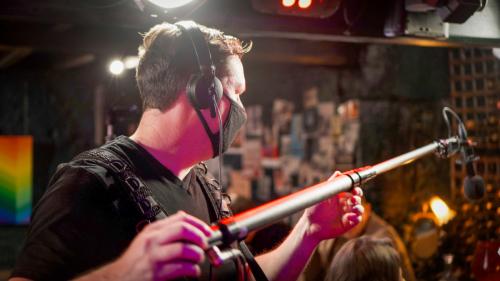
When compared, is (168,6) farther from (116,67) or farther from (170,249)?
(170,249)

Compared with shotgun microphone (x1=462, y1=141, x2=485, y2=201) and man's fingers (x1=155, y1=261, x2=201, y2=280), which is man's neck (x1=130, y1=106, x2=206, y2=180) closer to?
man's fingers (x1=155, y1=261, x2=201, y2=280)

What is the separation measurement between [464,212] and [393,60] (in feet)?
5.83

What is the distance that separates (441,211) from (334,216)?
333 cm

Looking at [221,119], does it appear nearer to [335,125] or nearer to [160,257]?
[160,257]

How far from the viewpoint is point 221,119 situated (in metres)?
1.75

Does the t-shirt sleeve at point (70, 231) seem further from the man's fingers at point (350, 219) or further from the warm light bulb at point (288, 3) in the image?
the warm light bulb at point (288, 3)

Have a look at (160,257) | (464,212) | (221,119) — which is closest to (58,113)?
(464,212)

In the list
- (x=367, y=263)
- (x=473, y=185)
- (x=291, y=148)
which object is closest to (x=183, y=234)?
(x=367, y=263)

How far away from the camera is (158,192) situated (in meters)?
1.66

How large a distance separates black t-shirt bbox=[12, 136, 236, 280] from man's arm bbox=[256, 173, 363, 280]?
341 mm

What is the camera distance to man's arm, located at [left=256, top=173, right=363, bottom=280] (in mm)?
1783

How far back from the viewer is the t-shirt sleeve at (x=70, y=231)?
4.50 ft

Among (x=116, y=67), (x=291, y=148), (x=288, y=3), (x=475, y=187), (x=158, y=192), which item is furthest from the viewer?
(x=291, y=148)

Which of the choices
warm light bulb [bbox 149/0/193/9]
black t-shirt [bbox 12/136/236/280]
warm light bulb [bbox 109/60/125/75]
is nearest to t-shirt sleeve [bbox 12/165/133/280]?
black t-shirt [bbox 12/136/236/280]
